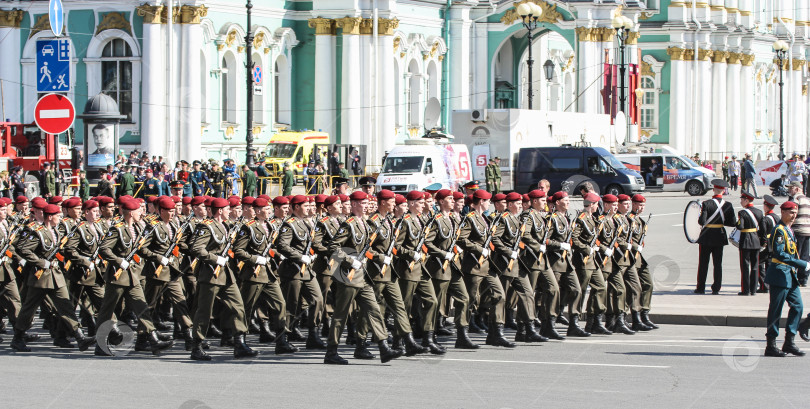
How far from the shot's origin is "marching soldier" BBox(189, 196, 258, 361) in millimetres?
13766

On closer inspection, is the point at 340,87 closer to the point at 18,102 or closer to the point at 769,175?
the point at 18,102

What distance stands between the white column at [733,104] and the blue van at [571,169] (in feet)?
115

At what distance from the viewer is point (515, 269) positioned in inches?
590

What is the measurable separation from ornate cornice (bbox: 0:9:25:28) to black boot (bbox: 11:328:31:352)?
29932 mm

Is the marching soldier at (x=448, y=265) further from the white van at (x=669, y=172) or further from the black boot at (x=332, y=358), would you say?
the white van at (x=669, y=172)

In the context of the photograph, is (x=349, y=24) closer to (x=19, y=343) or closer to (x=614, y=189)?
(x=614, y=189)

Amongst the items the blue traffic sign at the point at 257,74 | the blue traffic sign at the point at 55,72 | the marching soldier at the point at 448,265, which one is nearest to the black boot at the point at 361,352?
the marching soldier at the point at 448,265

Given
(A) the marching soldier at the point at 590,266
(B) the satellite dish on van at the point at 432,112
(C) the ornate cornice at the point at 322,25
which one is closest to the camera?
(A) the marching soldier at the point at 590,266

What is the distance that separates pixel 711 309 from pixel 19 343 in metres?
8.33

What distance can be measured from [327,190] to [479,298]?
23407 millimetres

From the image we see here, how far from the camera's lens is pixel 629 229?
15.9 metres

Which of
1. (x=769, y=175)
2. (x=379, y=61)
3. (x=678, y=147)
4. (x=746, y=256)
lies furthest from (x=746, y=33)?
(x=746, y=256)

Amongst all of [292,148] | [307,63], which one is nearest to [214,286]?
[292,148]

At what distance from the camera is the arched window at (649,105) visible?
2781 inches
